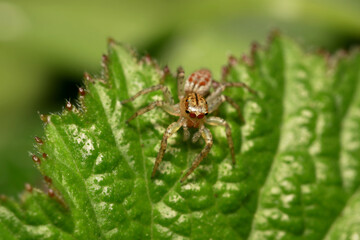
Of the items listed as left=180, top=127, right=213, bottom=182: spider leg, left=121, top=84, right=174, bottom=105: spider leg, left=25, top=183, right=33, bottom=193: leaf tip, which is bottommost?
left=25, top=183, right=33, bottom=193: leaf tip

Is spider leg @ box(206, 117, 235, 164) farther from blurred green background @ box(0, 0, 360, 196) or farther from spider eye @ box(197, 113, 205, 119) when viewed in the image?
blurred green background @ box(0, 0, 360, 196)

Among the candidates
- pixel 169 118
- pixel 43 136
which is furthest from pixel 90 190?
pixel 169 118

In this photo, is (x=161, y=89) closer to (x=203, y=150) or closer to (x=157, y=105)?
(x=157, y=105)

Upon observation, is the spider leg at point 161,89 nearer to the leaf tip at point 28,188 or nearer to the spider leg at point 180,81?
the spider leg at point 180,81

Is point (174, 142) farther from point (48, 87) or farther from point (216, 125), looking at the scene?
point (48, 87)

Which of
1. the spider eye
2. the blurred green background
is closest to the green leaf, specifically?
the spider eye
